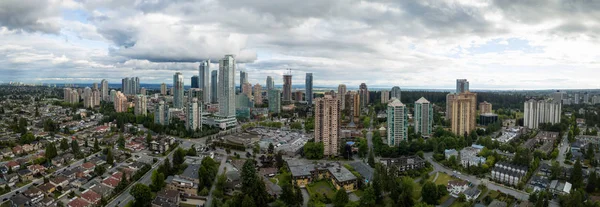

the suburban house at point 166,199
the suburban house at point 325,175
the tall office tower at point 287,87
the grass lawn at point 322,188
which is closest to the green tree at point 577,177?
the suburban house at point 325,175

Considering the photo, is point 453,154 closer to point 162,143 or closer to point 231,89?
point 162,143

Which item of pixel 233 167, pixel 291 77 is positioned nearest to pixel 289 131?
pixel 233 167

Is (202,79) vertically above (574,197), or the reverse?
(202,79)

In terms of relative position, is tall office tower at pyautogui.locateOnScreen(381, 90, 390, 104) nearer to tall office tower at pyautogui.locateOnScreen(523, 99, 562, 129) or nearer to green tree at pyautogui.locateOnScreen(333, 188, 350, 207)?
tall office tower at pyautogui.locateOnScreen(523, 99, 562, 129)

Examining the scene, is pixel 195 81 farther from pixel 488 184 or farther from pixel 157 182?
pixel 488 184

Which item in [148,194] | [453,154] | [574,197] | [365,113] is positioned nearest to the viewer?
[574,197]

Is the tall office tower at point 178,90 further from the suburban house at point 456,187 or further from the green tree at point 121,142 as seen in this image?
the suburban house at point 456,187
